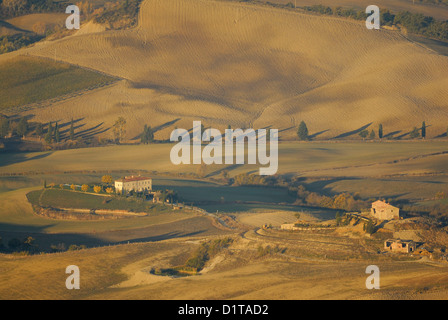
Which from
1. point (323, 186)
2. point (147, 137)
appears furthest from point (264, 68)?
point (323, 186)

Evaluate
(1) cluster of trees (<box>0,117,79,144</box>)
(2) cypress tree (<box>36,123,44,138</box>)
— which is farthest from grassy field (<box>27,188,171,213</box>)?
(2) cypress tree (<box>36,123,44,138</box>)

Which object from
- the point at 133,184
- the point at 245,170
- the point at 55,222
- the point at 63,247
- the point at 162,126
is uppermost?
the point at 162,126

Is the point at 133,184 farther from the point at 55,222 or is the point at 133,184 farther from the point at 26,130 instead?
the point at 26,130

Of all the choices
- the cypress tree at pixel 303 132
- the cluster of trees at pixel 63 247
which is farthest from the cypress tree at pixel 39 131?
the cluster of trees at pixel 63 247

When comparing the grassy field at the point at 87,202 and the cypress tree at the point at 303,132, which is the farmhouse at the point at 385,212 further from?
the cypress tree at the point at 303,132
